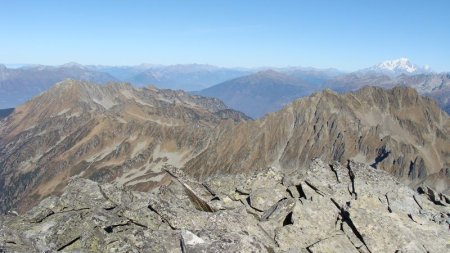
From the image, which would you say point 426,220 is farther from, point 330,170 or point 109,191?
point 109,191

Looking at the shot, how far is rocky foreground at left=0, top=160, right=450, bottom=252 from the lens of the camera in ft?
71.6

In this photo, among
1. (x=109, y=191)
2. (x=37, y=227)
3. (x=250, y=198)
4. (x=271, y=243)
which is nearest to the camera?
(x=271, y=243)

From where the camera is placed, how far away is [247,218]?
24578 millimetres

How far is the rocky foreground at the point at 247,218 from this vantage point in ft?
71.6

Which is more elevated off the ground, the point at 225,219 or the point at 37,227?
the point at 225,219

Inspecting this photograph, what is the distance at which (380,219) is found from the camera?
25.4 m

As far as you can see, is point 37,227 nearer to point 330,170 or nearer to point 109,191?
point 109,191

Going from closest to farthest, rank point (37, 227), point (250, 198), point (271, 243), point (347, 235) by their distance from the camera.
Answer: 1. point (271, 243)
2. point (347, 235)
3. point (37, 227)
4. point (250, 198)

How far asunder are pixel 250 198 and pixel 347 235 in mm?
7120

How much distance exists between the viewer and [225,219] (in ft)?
78.2

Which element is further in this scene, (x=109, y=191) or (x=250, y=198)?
(x=109, y=191)

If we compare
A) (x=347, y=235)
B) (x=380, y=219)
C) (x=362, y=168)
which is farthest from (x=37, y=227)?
(x=362, y=168)

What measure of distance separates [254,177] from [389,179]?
938cm

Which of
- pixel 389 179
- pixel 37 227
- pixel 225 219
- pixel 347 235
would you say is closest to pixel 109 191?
pixel 37 227
